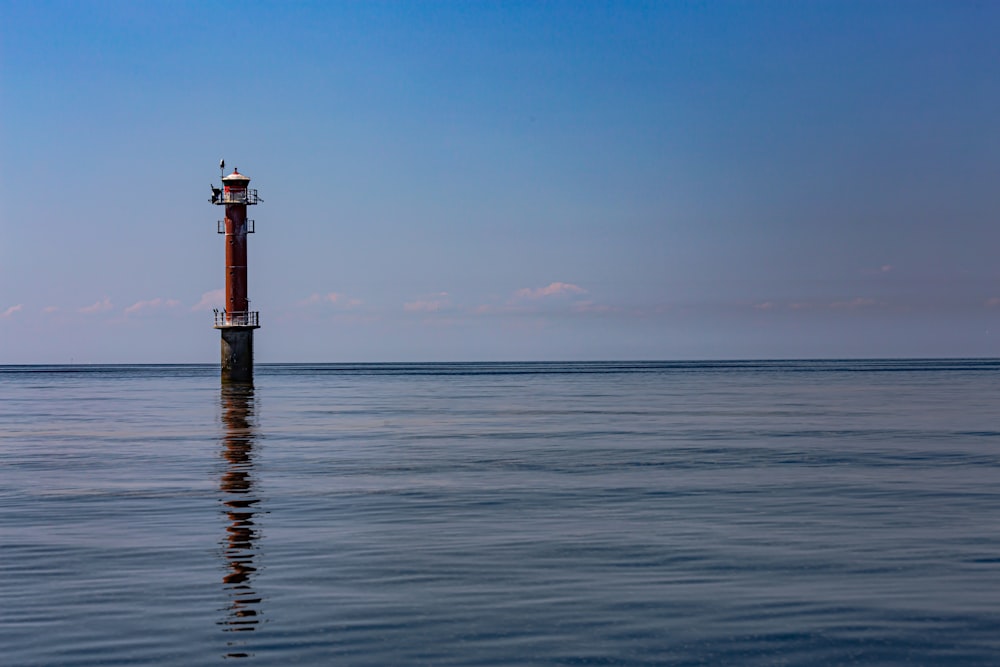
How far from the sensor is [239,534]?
16.2 meters

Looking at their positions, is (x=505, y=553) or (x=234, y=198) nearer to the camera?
(x=505, y=553)

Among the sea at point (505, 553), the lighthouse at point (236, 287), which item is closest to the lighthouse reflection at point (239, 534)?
the sea at point (505, 553)

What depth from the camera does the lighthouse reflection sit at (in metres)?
10.9

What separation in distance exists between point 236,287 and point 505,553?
6769 cm

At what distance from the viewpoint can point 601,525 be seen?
1686 cm

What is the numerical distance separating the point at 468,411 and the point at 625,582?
4105 cm

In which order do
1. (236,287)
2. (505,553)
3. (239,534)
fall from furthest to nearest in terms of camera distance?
(236,287)
(239,534)
(505,553)

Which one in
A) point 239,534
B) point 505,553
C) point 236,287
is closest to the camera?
point 505,553

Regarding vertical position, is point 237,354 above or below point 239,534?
above

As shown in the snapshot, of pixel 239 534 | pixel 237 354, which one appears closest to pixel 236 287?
pixel 237 354

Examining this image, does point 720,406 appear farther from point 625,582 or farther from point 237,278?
point 625,582

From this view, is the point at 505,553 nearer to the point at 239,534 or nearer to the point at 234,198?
the point at 239,534

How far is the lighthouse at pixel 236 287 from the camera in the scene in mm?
78812

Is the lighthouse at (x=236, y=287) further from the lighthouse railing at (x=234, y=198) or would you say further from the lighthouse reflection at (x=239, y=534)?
the lighthouse reflection at (x=239, y=534)
